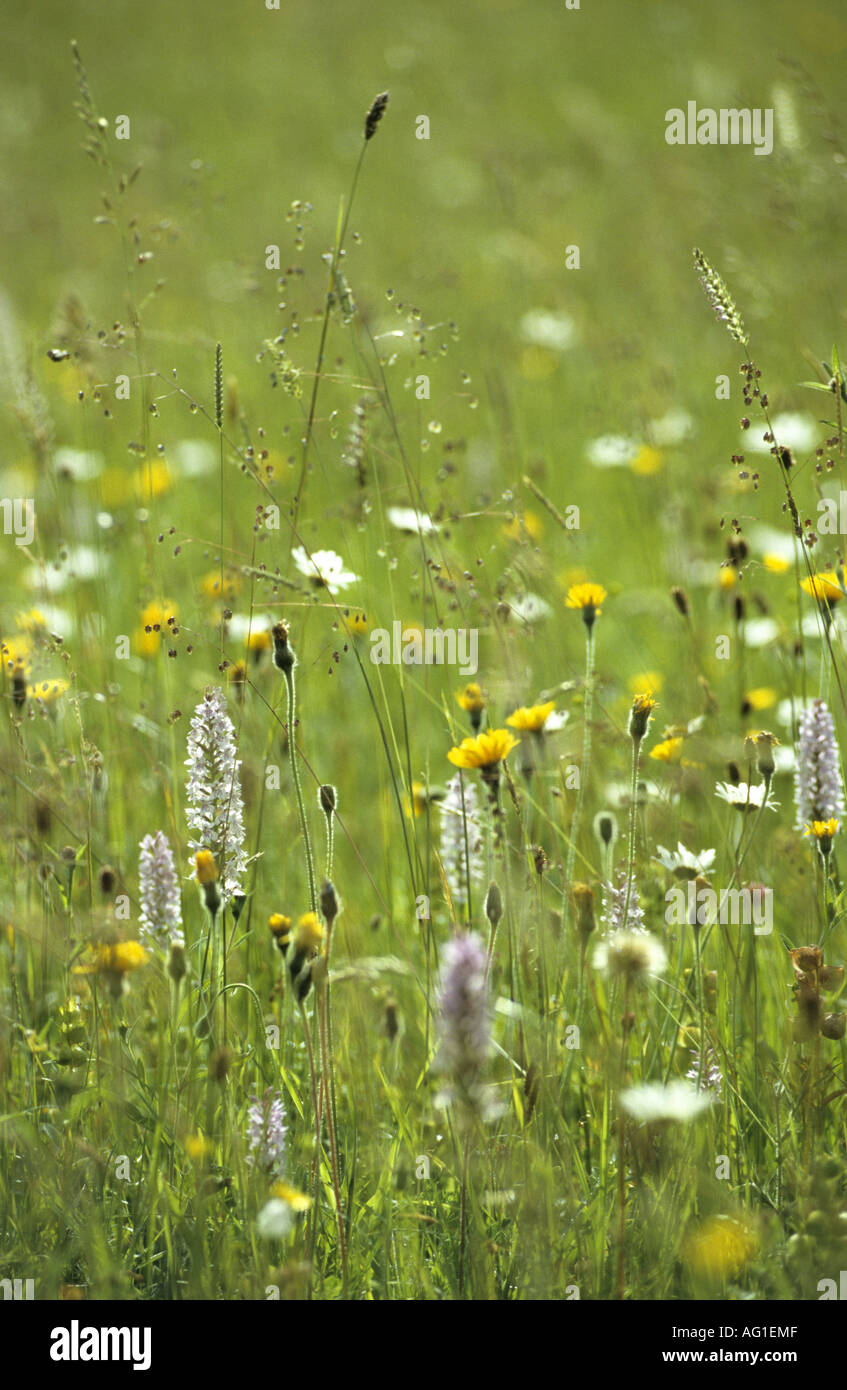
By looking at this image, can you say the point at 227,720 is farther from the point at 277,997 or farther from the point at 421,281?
the point at 421,281

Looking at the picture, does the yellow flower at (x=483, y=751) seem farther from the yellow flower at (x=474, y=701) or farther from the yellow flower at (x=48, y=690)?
the yellow flower at (x=48, y=690)

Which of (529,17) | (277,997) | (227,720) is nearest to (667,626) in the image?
(277,997)

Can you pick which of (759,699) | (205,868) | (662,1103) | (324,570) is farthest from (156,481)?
(662,1103)

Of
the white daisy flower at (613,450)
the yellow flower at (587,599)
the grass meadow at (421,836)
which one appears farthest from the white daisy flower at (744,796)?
the white daisy flower at (613,450)

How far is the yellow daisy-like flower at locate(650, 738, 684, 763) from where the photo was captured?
1.68 m

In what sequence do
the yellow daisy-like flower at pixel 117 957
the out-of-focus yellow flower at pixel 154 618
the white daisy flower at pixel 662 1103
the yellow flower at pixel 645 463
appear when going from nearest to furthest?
the white daisy flower at pixel 662 1103 → the yellow daisy-like flower at pixel 117 957 → the out-of-focus yellow flower at pixel 154 618 → the yellow flower at pixel 645 463

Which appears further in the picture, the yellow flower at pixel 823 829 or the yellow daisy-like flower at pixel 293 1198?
the yellow flower at pixel 823 829

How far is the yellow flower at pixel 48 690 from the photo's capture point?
1538 mm

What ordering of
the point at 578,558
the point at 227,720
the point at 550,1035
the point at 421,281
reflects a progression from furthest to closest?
the point at 578,558 → the point at 421,281 → the point at 550,1035 → the point at 227,720

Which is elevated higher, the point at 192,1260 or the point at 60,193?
the point at 60,193

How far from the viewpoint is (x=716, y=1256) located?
1.13 m

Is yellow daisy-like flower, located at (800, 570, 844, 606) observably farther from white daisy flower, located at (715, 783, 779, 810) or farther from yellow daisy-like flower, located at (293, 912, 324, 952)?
yellow daisy-like flower, located at (293, 912, 324, 952)
